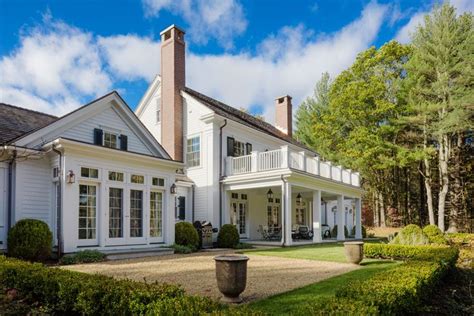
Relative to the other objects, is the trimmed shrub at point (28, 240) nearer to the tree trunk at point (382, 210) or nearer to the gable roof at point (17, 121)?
the gable roof at point (17, 121)

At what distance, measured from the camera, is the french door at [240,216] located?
1979 centimetres

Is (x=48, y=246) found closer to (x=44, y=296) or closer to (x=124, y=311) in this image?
(x=44, y=296)

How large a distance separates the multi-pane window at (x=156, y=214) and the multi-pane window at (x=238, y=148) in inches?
247

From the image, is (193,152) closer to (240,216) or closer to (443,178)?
(240,216)

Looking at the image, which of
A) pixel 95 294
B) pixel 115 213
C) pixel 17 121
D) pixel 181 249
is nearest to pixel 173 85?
pixel 17 121

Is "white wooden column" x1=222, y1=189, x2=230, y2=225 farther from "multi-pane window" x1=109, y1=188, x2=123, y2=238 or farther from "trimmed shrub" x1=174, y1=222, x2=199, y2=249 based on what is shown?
"multi-pane window" x1=109, y1=188, x2=123, y2=238

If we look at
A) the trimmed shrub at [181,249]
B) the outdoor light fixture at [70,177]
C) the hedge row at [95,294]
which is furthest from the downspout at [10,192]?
the trimmed shrub at [181,249]

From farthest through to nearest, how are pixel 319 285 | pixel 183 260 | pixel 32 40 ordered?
pixel 32 40
pixel 183 260
pixel 319 285

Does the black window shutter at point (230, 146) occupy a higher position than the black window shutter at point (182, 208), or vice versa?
the black window shutter at point (230, 146)

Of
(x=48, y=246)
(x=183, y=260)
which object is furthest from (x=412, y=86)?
(x=48, y=246)

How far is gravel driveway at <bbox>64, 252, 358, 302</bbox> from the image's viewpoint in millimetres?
7449

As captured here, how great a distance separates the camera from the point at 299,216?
25812mm

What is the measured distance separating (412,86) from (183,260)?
944 inches

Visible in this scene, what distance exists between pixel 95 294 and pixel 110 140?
10084 millimetres
